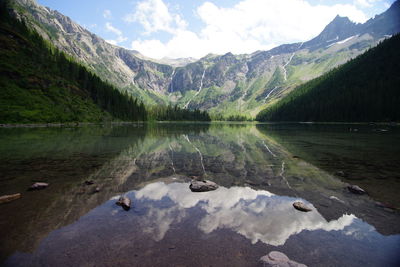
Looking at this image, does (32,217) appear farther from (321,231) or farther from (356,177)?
(356,177)

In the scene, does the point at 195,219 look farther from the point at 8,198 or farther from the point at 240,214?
the point at 8,198

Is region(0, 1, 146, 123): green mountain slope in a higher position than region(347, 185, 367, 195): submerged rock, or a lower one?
higher

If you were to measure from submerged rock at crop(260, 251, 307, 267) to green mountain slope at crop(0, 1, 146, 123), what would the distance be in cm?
11154

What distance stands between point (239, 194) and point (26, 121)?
11014 cm

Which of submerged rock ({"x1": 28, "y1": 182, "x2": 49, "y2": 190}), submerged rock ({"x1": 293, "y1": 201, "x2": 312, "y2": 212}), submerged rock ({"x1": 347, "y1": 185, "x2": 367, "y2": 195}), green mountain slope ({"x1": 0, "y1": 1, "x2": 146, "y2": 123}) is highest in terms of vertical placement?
green mountain slope ({"x1": 0, "y1": 1, "x2": 146, "y2": 123})

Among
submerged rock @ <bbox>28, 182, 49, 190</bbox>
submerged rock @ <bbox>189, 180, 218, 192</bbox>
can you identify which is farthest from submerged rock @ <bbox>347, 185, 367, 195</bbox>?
submerged rock @ <bbox>28, 182, 49, 190</bbox>

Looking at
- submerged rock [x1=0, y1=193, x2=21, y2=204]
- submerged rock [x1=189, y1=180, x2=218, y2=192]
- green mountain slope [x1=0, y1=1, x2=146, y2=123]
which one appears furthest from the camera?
green mountain slope [x1=0, y1=1, x2=146, y2=123]

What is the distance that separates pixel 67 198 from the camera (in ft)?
42.7

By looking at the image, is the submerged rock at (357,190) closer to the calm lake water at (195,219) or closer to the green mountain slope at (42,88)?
the calm lake water at (195,219)

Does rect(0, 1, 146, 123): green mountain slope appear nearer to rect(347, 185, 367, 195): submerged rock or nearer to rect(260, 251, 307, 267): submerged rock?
rect(260, 251, 307, 267): submerged rock

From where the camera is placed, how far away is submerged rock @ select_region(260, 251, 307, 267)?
6.93 metres

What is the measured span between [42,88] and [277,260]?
147730 mm

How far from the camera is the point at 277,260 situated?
7.12m

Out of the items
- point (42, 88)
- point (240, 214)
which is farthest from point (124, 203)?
point (42, 88)
